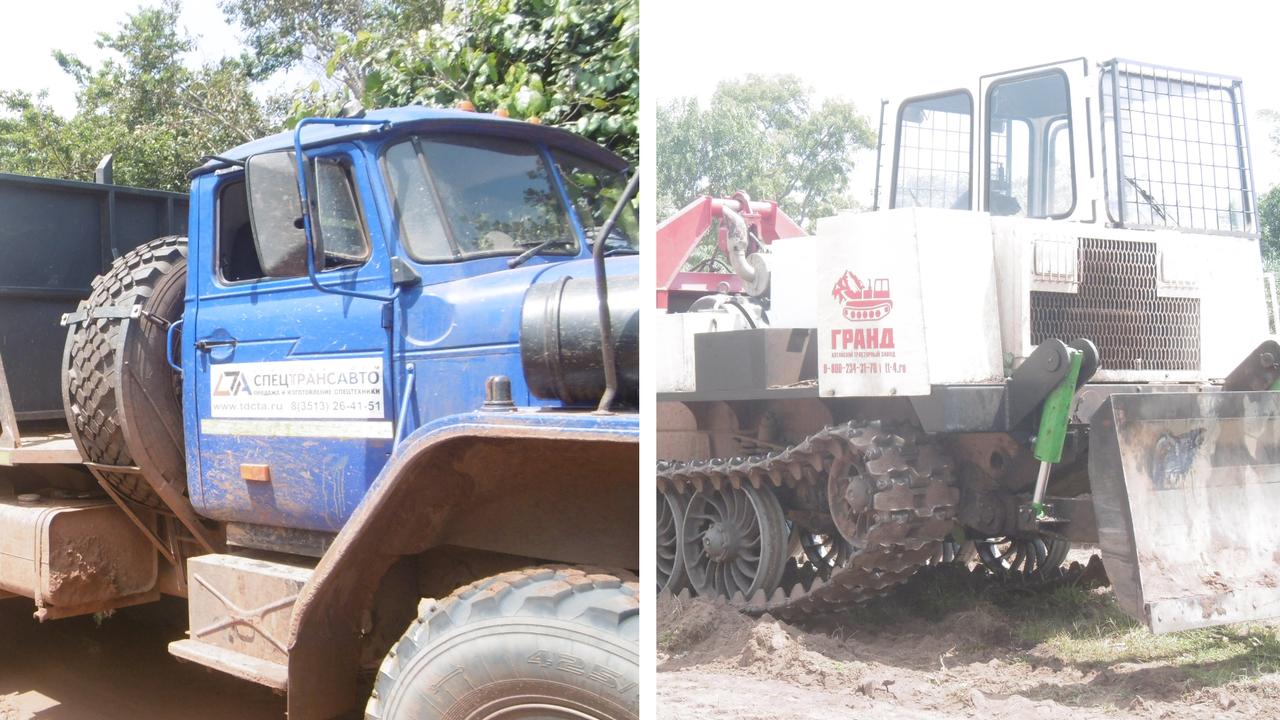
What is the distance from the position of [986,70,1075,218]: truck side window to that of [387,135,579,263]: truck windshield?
134 cm

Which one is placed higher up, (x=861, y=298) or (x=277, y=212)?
(x=277, y=212)

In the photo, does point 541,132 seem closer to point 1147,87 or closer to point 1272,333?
point 1147,87

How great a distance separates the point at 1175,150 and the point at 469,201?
1934 mm

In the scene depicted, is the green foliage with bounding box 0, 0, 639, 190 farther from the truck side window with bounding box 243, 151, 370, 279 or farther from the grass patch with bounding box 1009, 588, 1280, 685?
the grass patch with bounding box 1009, 588, 1280, 685

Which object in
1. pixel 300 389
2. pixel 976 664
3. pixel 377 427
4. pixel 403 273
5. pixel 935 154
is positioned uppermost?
pixel 935 154

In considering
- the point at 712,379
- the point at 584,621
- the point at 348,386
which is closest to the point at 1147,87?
the point at 712,379

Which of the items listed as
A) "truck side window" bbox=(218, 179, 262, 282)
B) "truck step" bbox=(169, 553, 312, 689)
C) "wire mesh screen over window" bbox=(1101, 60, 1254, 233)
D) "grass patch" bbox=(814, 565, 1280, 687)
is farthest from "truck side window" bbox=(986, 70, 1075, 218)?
"truck step" bbox=(169, 553, 312, 689)

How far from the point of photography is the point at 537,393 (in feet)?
9.23

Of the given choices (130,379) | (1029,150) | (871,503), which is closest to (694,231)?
(1029,150)

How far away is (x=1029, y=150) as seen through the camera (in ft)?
12.7

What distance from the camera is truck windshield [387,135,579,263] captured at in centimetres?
327

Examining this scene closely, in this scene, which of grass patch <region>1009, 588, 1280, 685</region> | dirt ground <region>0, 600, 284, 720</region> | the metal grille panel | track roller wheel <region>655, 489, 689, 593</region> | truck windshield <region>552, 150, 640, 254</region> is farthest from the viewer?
dirt ground <region>0, 600, 284, 720</region>

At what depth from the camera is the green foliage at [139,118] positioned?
5844mm

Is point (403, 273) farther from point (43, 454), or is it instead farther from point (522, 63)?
point (522, 63)
